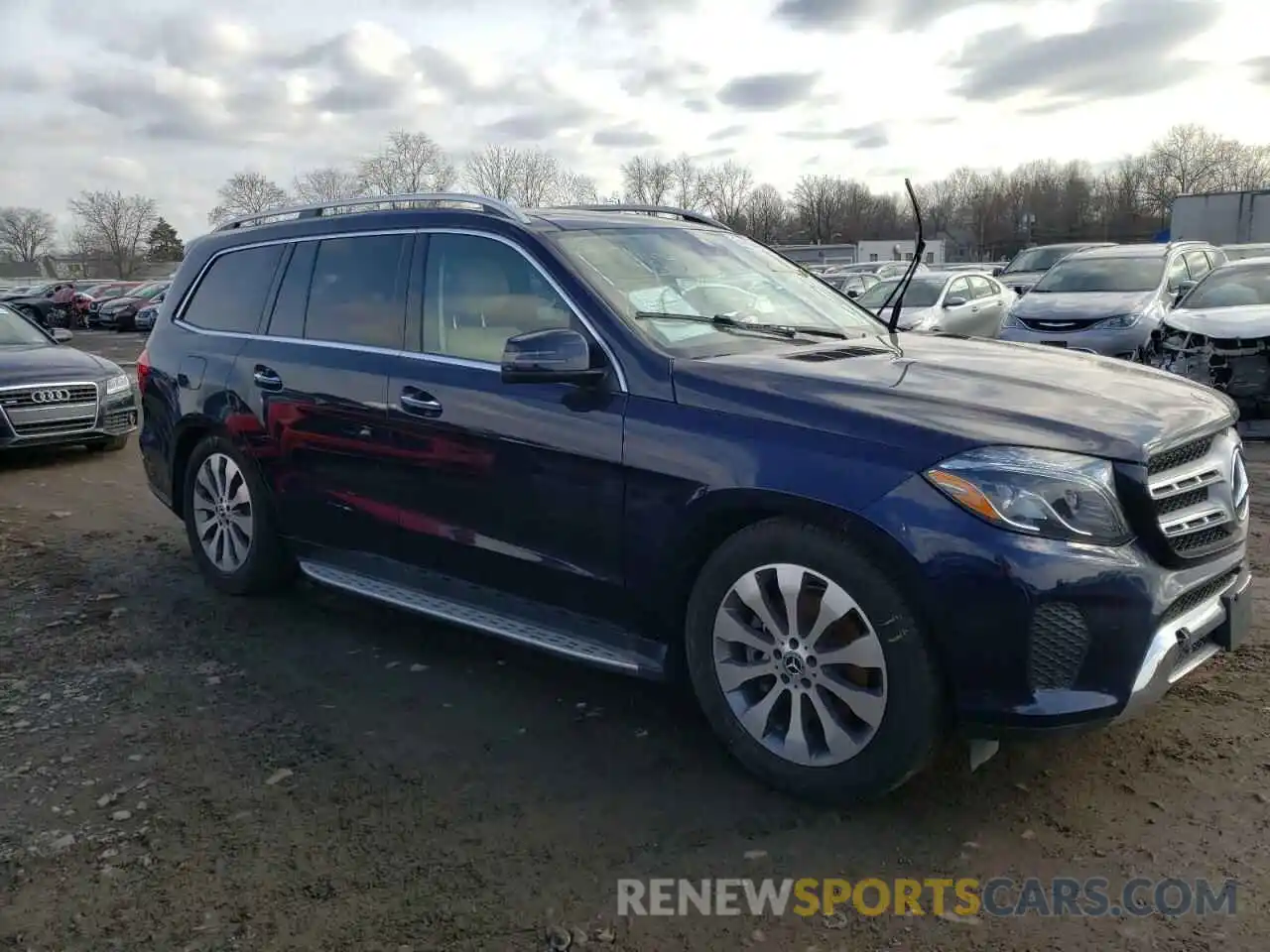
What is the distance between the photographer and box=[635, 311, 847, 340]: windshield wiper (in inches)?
149

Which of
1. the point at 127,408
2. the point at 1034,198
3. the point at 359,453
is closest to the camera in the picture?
the point at 359,453

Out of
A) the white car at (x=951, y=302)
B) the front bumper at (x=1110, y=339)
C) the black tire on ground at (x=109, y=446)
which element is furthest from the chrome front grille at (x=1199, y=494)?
the white car at (x=951, y=302)

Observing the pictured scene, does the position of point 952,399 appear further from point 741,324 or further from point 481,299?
point 481,299

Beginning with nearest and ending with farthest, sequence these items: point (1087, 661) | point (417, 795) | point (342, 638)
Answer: point (1087, 661) < point (417, 795) < point (342, 638)

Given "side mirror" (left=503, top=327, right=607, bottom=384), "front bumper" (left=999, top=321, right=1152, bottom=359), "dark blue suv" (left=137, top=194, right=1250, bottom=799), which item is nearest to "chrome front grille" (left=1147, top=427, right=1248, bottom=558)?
"dark blue suv" (left=137, top=194, right=1250, bottom=799)

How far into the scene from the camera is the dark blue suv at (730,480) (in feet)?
9.37

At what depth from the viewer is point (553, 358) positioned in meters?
3.49

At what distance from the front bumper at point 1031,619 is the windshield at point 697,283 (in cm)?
122

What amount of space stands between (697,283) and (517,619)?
4.85 feet

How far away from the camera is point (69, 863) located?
303 cm

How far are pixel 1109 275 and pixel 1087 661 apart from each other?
12075 mm

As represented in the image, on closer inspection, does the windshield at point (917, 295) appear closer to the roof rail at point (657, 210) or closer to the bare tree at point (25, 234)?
the roof rail at point (657, 210)

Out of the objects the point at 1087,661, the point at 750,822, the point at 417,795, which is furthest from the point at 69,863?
the point at 1087,661

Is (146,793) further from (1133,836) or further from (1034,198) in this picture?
(1034,198)
